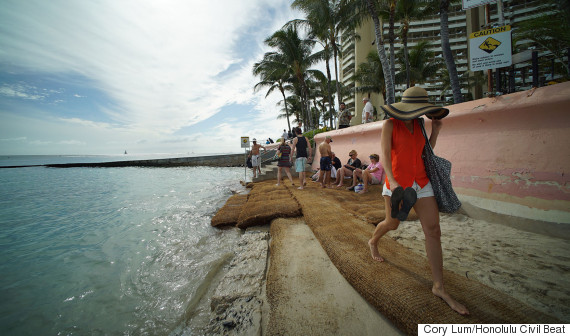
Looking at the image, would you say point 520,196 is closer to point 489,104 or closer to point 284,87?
point 489,104

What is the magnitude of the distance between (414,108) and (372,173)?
4728mm

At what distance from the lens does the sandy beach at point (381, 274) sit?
5.04ft

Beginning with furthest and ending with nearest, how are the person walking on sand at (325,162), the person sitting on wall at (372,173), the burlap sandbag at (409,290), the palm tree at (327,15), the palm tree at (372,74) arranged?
the palm tree at (372,74), the palm tree at (327,15), the person walking on sand at (325,162), the person sitting on wall at (372,173), the burlap sandbag at (409,290)

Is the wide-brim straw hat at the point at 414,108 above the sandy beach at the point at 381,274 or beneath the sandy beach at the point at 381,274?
above

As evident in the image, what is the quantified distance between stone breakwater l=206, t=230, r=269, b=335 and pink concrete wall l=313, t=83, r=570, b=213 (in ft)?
12.5

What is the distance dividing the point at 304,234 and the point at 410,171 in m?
1.88

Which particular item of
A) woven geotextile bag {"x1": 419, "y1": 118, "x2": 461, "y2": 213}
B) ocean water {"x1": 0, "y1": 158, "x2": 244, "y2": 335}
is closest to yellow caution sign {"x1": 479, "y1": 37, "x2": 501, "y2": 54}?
woven geotextile bag {"x1": 419, "y1": 118, "x2": 461, "y2": 213}

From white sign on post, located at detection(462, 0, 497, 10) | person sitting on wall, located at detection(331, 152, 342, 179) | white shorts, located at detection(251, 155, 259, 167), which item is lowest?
person sitting on wall, located at detection(331, 152, 342, 179)

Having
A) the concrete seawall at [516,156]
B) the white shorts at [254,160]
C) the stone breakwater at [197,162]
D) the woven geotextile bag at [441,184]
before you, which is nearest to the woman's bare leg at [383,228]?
the woven geotextile bag at [441,184]

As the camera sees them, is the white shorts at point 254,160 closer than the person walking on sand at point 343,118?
No

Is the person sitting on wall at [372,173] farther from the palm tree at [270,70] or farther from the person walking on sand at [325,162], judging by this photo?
the palm tree at [270,70]

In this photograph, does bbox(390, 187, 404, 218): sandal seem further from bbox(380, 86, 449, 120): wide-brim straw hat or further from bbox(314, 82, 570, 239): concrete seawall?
bbox(314, 82, 570, 239): concrete seawall

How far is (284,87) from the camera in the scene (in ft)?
83.2

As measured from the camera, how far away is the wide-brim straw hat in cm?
163
